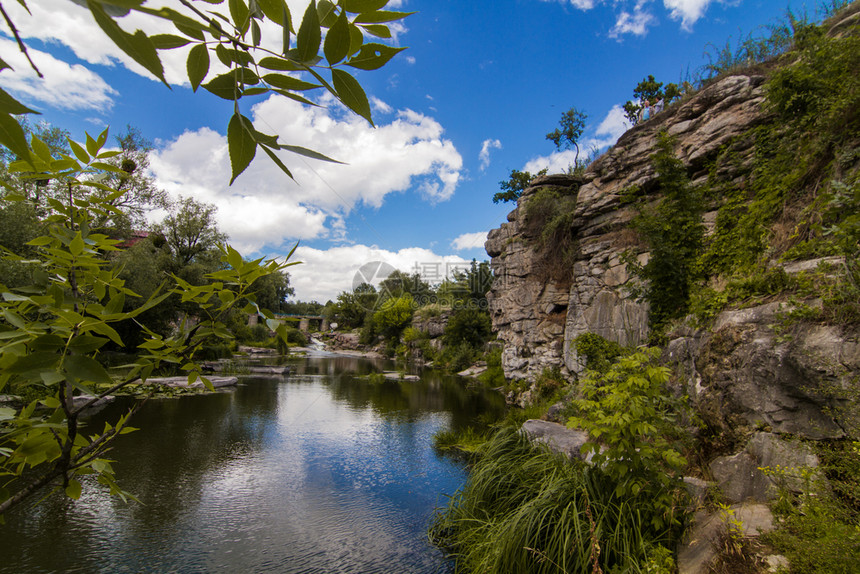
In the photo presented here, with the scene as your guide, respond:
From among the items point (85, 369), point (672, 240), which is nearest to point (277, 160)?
point (85, 369)

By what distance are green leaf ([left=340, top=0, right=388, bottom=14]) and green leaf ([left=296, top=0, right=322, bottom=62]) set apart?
56mm

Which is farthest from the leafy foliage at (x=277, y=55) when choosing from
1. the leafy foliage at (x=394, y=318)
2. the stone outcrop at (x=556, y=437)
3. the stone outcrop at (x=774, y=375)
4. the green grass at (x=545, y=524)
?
the leafy foliage at (x=394, y=318)

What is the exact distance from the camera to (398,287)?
52.9 metres

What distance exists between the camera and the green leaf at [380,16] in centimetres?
52

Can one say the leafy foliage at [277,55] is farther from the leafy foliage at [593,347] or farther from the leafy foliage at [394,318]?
the leafy foliage at [394,318]

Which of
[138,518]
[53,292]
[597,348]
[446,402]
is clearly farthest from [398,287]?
[53,292]

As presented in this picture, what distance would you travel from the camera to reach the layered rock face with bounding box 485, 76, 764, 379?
25.5 feet

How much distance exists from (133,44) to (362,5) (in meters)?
0.32

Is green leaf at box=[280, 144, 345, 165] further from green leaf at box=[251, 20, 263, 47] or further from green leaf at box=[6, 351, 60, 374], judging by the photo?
green leaf at box=[6, 351, 60, 374]

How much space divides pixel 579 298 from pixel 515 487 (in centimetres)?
752

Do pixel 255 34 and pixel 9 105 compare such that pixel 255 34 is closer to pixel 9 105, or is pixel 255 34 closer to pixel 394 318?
pixel 9 105

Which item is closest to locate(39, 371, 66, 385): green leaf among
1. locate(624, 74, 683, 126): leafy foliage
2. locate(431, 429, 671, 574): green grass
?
locate(431, 429, 671, 574): green grass

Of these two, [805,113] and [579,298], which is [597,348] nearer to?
[579,298]

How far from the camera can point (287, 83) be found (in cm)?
51
